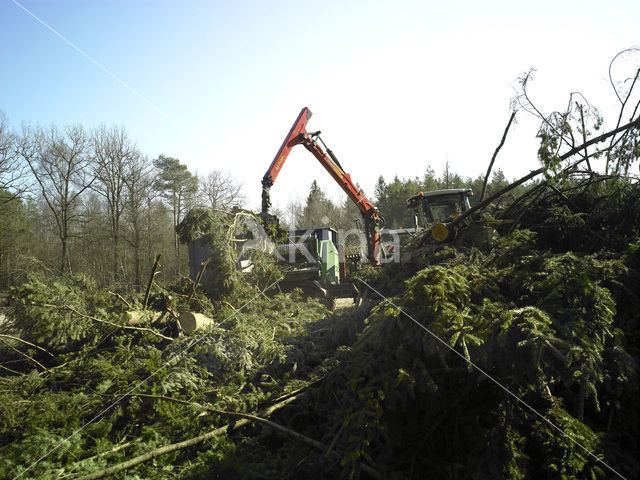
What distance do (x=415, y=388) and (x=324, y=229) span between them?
8.41 meters

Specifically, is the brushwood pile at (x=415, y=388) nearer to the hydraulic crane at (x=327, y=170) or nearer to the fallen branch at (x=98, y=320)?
the fallen branch at (x=98, y=320)

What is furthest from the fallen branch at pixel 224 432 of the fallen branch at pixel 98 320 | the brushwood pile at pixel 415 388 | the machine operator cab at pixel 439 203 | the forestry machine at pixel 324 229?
the machine operator cab at pixel 439 203

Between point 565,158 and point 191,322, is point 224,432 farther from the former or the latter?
point 565,158

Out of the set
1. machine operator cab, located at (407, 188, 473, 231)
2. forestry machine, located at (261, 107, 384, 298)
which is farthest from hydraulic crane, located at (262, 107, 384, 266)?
machine operator cab, located at (407, 188, 473, 231)

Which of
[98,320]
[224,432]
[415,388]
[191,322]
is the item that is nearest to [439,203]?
[191,322]

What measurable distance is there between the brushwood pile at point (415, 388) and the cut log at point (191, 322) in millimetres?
801

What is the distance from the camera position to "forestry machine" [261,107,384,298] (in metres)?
9.39

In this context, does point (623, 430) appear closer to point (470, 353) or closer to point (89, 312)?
point (470, 353)

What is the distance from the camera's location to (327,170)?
37.1 feet

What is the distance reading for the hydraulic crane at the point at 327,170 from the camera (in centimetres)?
969

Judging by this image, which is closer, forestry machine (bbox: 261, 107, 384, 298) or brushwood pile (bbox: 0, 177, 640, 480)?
brushwood pile (bbox: 0, 177, 640, 480)

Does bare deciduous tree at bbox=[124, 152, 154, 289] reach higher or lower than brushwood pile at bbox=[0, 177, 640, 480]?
higher

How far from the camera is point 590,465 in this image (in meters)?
2.11

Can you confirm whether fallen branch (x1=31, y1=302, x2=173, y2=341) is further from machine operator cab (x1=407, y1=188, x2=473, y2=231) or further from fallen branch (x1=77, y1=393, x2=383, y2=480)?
machine operator cab (x1=407, y1=188, x2=473, y2=231)
